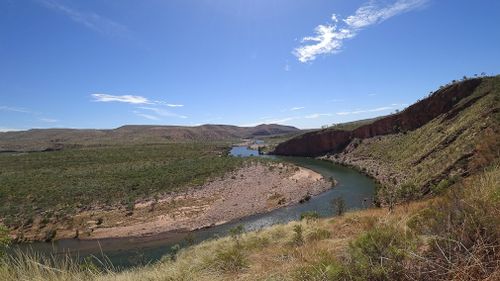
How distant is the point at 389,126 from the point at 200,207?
41.1 m

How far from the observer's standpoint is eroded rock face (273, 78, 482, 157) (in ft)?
166

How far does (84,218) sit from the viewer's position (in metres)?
31.1

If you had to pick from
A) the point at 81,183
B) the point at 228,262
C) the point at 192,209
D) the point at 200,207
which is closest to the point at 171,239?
the point at 192,209

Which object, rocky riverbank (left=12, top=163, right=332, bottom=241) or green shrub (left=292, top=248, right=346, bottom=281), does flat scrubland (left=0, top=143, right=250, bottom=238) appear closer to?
rocky riverbank (left=12, top=163, right=332, bottom=241)

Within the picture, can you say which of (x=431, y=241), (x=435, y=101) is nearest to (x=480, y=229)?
(x=431, y=241)

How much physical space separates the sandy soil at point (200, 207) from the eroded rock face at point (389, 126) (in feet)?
71.2

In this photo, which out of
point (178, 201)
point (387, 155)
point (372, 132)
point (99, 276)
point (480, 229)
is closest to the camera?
point (480, 229)

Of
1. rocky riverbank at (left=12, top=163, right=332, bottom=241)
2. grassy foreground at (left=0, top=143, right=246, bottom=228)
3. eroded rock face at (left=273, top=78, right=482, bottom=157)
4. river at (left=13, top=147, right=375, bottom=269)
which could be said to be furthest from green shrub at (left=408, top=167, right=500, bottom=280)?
eroded rock face at (left=273, top=78, right=482, bottom=157)

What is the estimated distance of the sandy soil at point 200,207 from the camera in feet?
92.6

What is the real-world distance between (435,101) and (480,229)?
56.4 m

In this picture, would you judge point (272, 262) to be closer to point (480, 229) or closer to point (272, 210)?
point (480, 229)

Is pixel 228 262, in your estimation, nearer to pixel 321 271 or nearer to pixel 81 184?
pixel 321 271

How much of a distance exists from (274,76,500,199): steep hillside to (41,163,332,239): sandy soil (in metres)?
9.54

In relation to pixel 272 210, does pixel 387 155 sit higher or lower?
higher
